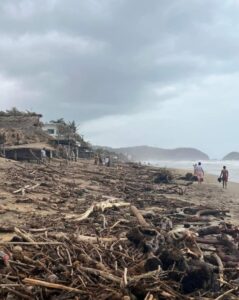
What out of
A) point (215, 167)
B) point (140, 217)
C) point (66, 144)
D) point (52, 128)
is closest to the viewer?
point (140, 217)

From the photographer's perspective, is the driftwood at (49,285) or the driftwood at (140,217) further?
the driftwood at (140,217)

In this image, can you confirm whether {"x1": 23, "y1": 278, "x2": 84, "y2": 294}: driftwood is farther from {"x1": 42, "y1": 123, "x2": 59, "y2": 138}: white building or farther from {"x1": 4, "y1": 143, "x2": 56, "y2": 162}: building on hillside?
{"x1": 42, "y1": 123, "x2": 59, "y2": 138}: white building

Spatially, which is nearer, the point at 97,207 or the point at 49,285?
the point at 49,285

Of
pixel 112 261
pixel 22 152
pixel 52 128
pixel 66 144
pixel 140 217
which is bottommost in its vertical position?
pixel 112 261

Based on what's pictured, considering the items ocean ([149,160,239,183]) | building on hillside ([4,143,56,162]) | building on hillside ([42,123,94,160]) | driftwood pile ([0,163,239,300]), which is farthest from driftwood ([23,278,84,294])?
ocean ([149,160,239,183])

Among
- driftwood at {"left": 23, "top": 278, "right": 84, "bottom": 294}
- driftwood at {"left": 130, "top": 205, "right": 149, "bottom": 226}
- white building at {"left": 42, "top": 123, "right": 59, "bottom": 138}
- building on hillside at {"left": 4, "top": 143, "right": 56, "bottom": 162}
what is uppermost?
white building at {"left": 42, "top": 123, "right": 59, "bottom": 138}

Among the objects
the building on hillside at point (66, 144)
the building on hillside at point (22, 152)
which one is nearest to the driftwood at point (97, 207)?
the building on hillside at point (22, 152)

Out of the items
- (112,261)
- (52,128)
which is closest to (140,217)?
(112,261)

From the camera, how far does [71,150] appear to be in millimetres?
50312

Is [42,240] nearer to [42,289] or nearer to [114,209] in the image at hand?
[42,289]

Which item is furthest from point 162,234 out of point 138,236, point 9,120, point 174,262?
point 9,120

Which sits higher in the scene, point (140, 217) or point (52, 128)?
point (52, 128)

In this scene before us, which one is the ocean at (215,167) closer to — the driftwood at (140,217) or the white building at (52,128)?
the white building at (52,128)

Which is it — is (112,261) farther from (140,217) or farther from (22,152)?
(22,152)
